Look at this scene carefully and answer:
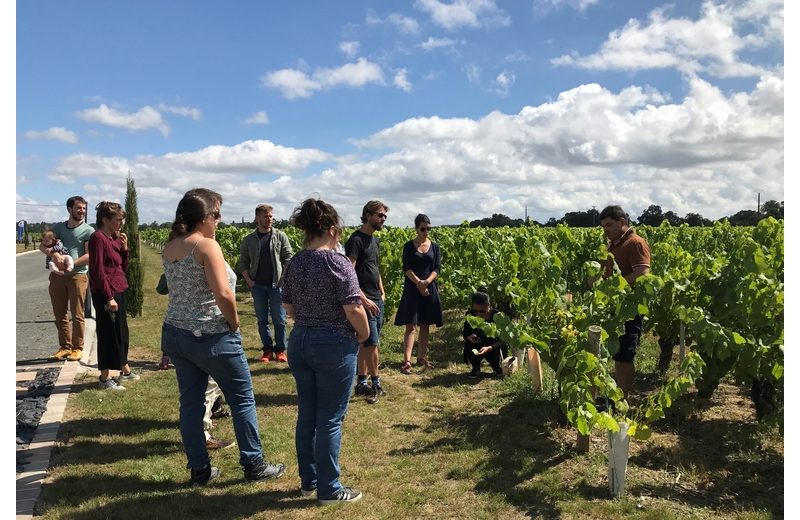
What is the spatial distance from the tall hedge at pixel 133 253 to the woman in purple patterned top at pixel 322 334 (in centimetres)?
705

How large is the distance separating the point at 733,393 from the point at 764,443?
1376 mm

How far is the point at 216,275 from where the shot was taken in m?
3.18

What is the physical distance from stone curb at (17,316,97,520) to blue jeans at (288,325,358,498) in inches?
61.8

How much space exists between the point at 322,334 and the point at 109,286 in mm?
3033

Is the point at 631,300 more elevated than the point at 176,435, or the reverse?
the point at 631,300

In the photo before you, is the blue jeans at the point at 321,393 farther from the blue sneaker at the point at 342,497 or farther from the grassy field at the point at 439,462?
the grassy field at the point at 439,462

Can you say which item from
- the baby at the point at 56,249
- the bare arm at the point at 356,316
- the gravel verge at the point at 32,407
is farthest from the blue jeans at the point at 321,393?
the baby at the point at 56,249

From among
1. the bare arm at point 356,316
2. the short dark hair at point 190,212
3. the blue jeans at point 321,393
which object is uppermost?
the short dark hair at point 190,212

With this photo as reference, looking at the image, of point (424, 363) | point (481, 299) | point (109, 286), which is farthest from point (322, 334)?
point (424, 363)

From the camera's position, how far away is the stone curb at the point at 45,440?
3.32 m

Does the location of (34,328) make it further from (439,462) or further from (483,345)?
(439,462)

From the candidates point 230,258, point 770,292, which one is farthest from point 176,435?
point 230,258

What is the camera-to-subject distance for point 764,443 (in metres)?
4.19

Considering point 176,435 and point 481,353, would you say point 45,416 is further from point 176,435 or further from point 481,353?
point 481,353
